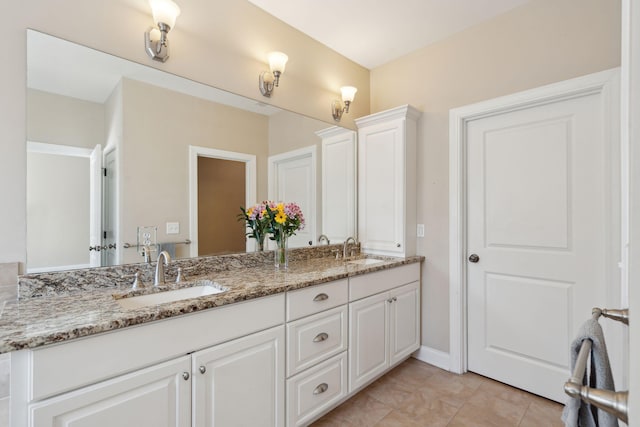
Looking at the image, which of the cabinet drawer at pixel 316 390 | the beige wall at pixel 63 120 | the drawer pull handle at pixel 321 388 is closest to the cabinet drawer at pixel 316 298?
the cabinet drawer at pixel 316 390

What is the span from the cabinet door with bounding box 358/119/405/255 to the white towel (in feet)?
6.32

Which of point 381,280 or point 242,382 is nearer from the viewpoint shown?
point 242,382

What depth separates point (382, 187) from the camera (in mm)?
2701

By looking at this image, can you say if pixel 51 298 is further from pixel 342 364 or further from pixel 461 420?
pixel 461 420

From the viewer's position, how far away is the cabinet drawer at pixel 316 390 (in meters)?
1.64

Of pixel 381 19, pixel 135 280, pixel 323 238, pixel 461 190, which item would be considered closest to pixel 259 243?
pixel 323 238

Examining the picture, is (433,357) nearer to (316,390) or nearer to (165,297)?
(316,390)

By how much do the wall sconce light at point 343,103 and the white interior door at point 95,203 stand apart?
69.8 inches

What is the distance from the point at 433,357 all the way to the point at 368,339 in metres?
0.86

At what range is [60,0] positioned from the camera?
4.71 ft

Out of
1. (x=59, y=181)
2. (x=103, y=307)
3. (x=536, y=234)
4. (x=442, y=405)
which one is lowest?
(x=442, y=405)

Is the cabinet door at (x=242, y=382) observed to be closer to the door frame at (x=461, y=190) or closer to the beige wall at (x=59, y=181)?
the beige wall at (x=59, y=181)

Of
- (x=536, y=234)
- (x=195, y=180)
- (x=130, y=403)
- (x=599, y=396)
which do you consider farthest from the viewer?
(x=536, y=234)

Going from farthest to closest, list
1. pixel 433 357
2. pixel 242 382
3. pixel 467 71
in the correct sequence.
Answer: pixel 433 357, pixel 467 71, pixel 242 382
